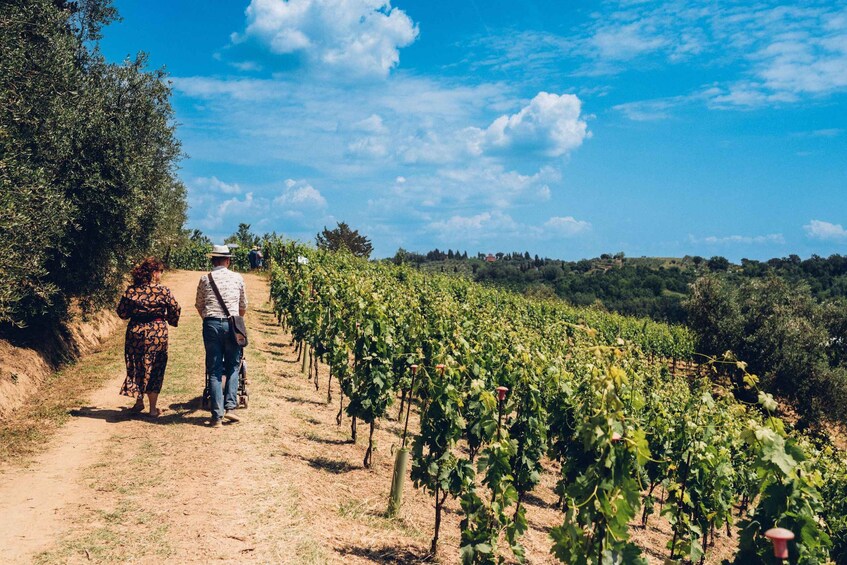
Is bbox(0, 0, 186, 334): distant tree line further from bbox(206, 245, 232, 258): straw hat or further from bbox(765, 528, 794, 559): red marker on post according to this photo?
bbox(765, 528, 794, 559): red marker on post

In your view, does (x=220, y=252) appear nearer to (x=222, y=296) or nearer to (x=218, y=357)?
(x=222, y=296)

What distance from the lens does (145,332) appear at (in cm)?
818

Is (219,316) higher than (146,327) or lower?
higher

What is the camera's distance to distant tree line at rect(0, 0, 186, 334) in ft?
30.3

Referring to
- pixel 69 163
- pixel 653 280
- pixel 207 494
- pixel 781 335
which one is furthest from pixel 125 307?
pixel 653 280

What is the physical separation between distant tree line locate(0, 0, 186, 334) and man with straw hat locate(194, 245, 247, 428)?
322 centimetres

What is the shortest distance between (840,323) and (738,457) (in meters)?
41.3

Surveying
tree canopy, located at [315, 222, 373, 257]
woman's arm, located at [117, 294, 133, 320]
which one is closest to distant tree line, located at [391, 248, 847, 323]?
tree canopy, located at [315, 222, 373, 257]

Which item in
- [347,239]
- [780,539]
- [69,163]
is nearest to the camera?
[780,539]

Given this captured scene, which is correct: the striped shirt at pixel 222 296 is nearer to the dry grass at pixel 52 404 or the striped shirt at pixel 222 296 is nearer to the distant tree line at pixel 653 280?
the dry grass at pixel 52 404

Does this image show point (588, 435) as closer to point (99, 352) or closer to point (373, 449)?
point (373, 449)

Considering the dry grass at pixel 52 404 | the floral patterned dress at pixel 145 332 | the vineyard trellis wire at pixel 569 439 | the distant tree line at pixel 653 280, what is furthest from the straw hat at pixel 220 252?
the distant tree line at pixel 653 280

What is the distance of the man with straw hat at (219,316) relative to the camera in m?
8.14

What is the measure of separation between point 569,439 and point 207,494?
19.9 ft
